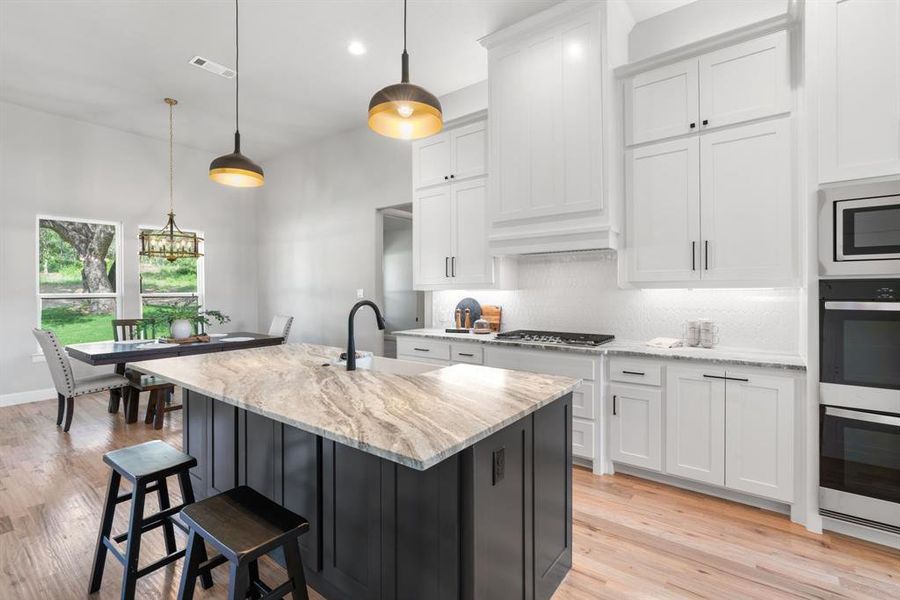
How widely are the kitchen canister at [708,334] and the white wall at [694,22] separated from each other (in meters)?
2.00

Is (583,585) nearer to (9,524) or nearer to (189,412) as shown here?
(189,412)

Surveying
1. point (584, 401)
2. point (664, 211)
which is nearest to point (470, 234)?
point (664, 211)

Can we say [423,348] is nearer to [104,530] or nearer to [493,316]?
[493,316]

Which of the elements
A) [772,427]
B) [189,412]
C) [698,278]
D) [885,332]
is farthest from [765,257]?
[189,412]

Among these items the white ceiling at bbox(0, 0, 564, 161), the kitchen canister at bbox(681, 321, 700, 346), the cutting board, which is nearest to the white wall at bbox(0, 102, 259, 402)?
the white ceiling at bbox(0, 0, 564, 161)

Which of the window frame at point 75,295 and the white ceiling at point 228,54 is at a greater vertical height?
the white ceiling at point 228,54

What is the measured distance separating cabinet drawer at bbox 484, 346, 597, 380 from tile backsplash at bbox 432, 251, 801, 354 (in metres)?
0.63

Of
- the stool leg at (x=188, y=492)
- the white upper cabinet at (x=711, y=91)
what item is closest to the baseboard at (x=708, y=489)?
the white upper cabinet at (x=711, y=91)

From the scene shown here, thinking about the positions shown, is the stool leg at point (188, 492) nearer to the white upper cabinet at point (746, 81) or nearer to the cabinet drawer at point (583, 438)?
the cabinet drawer at point (583, 438)

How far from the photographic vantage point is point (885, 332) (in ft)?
6.98

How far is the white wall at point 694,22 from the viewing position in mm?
2938

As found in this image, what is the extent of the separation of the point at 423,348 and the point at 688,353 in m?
2.15

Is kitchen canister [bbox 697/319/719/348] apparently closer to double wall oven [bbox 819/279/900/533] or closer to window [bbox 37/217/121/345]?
double wall oven [bbox 819/279/900/533]

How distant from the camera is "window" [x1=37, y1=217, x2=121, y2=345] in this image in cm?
516
